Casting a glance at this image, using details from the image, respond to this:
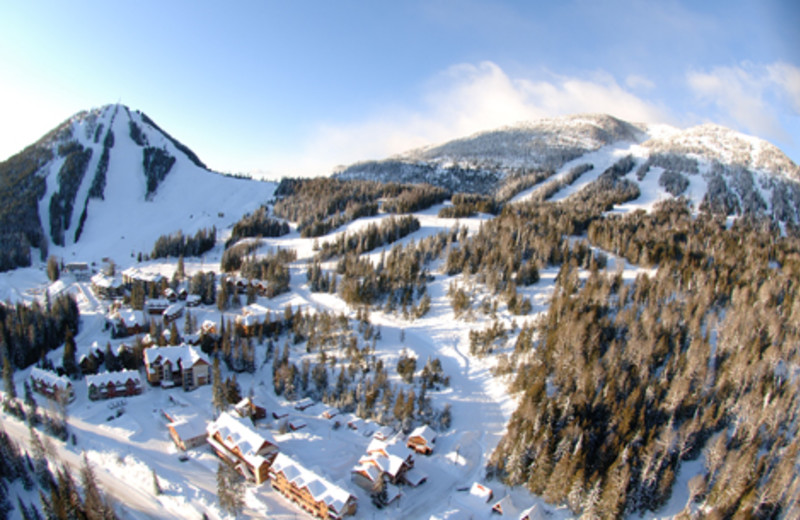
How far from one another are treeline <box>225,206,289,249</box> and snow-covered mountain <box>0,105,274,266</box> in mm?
17200

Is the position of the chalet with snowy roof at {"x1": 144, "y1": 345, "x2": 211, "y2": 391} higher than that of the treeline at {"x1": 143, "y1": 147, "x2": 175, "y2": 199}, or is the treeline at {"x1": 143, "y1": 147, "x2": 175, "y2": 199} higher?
the treeline at {"x1": 143, "y1": 147, "x2": 175, "y2": 199}

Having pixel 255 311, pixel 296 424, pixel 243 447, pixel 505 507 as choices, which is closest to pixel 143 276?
pixel 255 311

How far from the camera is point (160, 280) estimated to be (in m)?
90.5

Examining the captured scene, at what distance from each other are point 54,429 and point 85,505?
16455 mm

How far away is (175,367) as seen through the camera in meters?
54.8

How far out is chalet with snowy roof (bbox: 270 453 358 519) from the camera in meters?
33.6

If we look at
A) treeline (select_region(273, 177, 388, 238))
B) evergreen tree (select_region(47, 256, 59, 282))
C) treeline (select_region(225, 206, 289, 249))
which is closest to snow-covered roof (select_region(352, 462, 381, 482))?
evergreen tree (select_region(47, 256, 59, 282))

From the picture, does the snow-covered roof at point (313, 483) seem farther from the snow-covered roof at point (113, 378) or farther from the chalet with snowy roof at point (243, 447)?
the snow-covered roof at point (113, 378)

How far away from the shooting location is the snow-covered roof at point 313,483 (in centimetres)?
3356

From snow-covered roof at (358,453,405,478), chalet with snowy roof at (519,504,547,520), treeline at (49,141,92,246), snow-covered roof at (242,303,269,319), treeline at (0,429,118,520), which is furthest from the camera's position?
treeline at (49,141,92,246)

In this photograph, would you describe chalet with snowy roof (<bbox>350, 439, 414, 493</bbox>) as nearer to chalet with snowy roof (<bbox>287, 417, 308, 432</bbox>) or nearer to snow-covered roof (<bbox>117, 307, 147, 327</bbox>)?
chalet with snowy roof (<bbox>287, 417, 308, 432</bbox>)

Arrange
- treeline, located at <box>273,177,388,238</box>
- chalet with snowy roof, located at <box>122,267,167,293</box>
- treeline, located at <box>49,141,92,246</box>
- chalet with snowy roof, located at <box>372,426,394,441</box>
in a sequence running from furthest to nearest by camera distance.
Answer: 1. treeline, located at <box>273,177,388,238</box>
2. treeline, located at <box>49,141,92,246</box>
3. chalet with snowy roof, located at <box>122,267,167,293</box>
4. chalet with snowy roof, located at <box>372,426,394,441</box>

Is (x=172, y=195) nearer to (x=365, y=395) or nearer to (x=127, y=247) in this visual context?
(x=127, y=247)

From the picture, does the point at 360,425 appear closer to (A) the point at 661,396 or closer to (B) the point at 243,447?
(B) the point at 243,447
